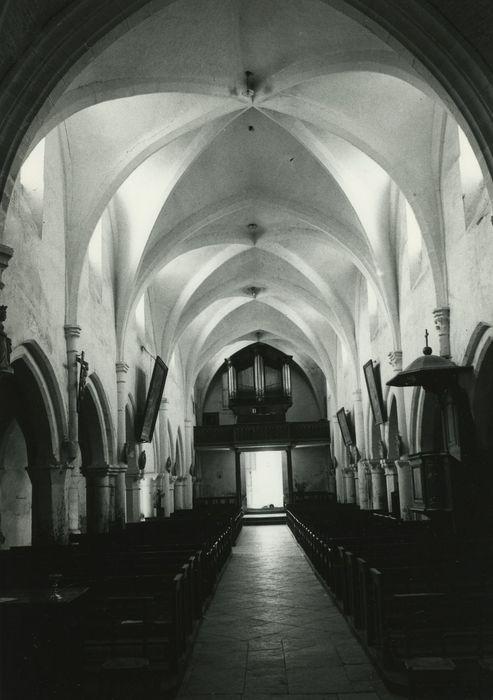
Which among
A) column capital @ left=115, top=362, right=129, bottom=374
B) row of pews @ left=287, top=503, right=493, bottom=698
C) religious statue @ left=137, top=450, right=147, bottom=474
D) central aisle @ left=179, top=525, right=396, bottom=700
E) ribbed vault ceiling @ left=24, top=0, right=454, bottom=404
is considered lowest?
central aisle @ left=179, top=525, right=396, bottom=700

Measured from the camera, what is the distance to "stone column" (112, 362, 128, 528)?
17438 mm

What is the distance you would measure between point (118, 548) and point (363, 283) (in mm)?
14982

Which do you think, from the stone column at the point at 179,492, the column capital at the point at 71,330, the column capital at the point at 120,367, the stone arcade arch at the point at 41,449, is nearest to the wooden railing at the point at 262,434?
the stone column at the point at 179,492

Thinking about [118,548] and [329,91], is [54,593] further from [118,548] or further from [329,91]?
[329,91]

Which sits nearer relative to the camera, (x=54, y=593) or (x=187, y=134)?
(x=54, y=593)

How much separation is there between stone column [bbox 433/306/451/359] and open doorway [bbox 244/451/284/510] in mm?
27796

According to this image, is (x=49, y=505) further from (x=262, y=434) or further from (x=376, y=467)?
(x=262, y=434)

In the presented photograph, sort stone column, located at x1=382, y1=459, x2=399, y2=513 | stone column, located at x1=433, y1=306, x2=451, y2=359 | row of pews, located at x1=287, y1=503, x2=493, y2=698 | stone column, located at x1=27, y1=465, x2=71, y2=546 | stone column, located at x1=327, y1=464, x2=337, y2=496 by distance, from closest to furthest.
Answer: row of pews, located at x1=287, y1=503, x2=493, y2=698 < stone column, located at x1=27, y1=465, x2=71, y2=546 < stone column, located at x1=433, y1=306, x2=451, y2=359 < stone column, located at x1=382, y1=459, x2=399, y2=513 < stone column, located at x1=327, y1=464, x2=337, y2=496

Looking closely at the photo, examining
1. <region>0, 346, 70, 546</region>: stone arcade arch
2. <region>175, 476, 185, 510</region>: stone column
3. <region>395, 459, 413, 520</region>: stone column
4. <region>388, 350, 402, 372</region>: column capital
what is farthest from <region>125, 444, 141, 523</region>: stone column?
<region>175, 476, 185, 510</region>: stone column

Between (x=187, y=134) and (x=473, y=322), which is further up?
(x=187, y=134)

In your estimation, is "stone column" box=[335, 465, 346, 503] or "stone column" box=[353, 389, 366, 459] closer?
"stone column" box=[353, 389, 366, 459]

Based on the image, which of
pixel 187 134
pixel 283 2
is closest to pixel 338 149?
pixel 187 134

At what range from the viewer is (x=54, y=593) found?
16.5ft

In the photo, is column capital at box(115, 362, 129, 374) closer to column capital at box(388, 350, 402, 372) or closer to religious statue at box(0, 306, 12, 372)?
column capital at box(388, 350, 402, 372)
